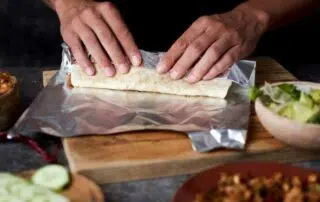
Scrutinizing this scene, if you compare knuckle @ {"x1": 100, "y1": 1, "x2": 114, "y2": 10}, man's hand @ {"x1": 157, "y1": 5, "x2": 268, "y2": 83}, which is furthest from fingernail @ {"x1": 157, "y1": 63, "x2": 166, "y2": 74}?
knuckle @ {"x1": 100, "y1": 1, "x2": 114, "y2": 10}

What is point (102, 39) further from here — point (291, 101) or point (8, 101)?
point (291, 101)

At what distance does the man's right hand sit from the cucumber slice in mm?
495

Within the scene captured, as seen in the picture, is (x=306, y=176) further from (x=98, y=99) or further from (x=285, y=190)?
(x=98, y=99)

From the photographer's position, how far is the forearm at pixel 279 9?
5.65ft

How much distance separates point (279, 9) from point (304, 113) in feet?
2.18

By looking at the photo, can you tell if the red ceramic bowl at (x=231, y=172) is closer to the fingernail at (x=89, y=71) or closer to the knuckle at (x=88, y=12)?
the fingernail at (x=89, y=71)

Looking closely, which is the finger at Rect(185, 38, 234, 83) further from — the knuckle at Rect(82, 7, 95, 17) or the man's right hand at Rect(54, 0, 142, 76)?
the knuckle at Rect(82, 7, 95, 17)

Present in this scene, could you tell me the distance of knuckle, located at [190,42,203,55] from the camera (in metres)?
1.52

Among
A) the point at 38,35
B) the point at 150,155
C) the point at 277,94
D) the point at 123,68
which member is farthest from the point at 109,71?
the point at 38,35

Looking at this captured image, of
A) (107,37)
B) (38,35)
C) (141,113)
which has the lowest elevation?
(38,35)

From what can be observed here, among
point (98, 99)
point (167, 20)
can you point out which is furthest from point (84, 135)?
point (167, 20)

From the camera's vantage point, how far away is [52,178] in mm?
1057

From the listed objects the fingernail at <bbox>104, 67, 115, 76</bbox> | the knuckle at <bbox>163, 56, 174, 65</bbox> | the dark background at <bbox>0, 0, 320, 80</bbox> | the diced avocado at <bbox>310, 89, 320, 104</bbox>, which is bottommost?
the dark background at <bbox>0, 0, 320, 80</bbox>

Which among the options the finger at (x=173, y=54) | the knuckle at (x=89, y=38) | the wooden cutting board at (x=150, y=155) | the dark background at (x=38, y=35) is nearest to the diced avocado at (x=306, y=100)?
the wooden cutting board at (x=150, y=155)
